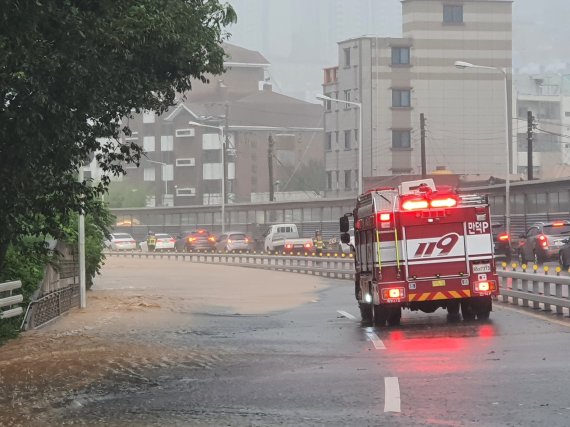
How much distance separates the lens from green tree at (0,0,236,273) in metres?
13.5

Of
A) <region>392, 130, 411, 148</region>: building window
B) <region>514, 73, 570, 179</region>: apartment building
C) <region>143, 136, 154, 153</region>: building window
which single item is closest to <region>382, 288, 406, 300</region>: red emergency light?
<region>392, 130, 411, 148</region>: building window

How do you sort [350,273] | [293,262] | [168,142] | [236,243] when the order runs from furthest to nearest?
[168,142] → [236,243] → [293,262] → [350,273]

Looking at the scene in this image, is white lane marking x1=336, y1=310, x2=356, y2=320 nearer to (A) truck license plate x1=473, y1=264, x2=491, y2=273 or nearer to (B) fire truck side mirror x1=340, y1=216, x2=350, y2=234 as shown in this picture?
(B) fire truck side mirror x1=340, y1=216, x2=350, y2=234

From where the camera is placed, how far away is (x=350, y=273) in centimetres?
4216

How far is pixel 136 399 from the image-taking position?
36.0 feet

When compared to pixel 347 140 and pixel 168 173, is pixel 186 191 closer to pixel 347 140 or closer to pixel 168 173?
pixel 168 173

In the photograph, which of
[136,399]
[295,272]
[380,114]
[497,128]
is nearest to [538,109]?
[497,128]

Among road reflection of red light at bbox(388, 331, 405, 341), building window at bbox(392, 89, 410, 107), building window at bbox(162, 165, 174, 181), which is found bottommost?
road reflection of red light at bbox(388, 331, 405, 341)

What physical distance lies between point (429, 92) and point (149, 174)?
44.7m

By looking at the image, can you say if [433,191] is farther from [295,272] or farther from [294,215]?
[294,215]

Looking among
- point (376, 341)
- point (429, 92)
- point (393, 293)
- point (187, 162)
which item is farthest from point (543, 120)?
point (376, 341)

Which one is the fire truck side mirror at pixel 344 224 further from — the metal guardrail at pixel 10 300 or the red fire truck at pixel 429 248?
the metal guardrail at pixel 10 300

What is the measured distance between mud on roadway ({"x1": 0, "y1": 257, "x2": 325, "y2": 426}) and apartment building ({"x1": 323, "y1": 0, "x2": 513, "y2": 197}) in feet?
190

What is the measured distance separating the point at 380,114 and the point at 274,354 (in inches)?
3264
